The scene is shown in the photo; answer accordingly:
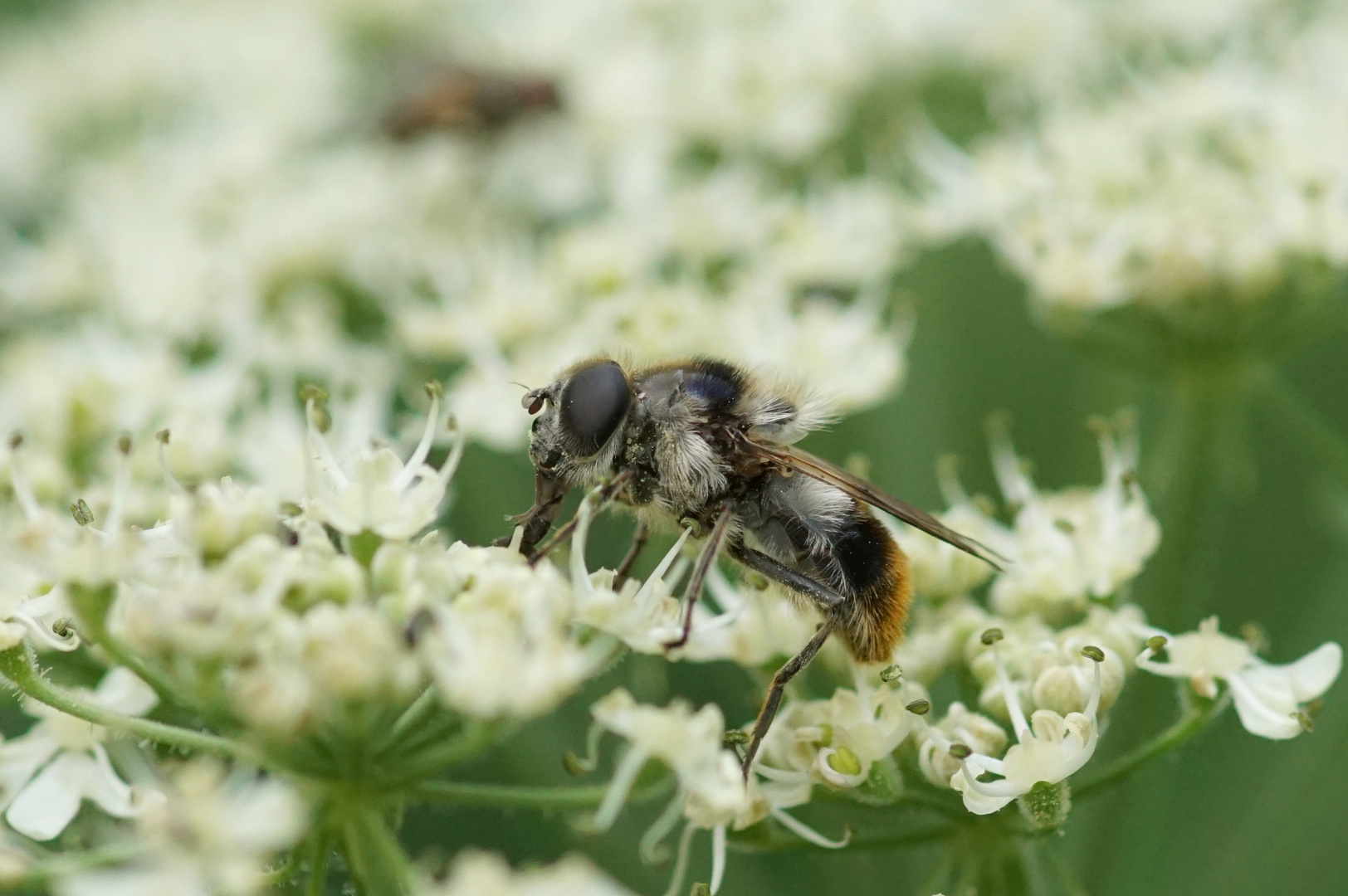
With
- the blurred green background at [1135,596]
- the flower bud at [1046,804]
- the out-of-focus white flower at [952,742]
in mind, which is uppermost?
the out-of-focus white flower at [952,742]

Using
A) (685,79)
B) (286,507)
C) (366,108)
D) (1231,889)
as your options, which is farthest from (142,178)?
(1231,889)

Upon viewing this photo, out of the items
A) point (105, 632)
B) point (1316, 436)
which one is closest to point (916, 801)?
point (105, 632)

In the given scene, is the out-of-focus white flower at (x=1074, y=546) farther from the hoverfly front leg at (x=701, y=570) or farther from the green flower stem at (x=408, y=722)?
the green flower stem at (x=408, y=722)

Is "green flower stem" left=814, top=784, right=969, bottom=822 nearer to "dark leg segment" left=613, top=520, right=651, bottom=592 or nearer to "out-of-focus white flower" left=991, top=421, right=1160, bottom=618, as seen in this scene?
"out-of-focus white flower" left=991, top=421, right=1160, bottom=618

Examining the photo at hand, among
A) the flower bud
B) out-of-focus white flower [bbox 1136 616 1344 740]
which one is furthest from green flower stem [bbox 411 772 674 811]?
out-of-focus white flower [bbox 1136 616 1344 740]

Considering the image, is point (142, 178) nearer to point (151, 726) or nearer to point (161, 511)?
point (161, 511)

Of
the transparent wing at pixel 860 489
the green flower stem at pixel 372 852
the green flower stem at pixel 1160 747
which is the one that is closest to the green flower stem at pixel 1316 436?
the transparent wing at pixel 860 489
